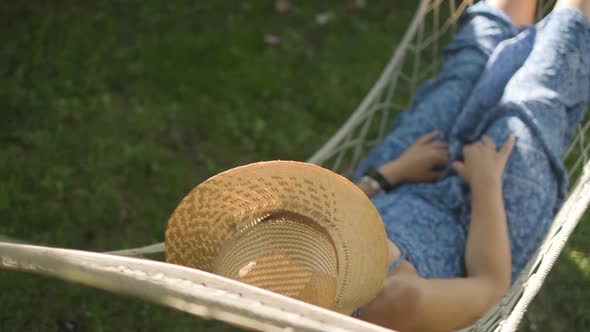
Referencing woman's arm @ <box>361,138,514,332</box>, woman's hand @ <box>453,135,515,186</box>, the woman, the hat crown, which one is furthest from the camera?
woman's hand @ <box>453,135,515,186</box>

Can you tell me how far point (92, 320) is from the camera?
74.9 inches

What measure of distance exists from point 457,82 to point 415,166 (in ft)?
1.09

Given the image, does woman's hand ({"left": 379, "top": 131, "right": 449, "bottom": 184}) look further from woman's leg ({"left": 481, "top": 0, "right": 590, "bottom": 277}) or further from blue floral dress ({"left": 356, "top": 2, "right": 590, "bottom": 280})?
woman's leg ({"left": 481, "top": 0, "right": 590, "bottom": 277})

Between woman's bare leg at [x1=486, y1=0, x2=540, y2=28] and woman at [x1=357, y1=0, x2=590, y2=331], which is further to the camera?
woman's bare leg at [x1=486, y1=0, x2=540, y2=28]

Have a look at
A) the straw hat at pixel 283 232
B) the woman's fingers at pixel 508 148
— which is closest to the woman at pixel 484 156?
the woman's fingers at pixel 508 148

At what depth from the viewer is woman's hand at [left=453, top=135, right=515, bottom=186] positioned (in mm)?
1731

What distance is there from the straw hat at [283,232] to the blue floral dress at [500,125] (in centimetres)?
39

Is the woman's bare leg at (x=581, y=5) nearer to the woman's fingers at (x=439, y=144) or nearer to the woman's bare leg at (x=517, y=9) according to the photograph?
the woman's bare leg at (x=517, y=9)

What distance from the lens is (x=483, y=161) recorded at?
5.81ft

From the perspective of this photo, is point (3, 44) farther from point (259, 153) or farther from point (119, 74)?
point (259, 153)

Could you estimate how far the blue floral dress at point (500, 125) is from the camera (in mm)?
1754

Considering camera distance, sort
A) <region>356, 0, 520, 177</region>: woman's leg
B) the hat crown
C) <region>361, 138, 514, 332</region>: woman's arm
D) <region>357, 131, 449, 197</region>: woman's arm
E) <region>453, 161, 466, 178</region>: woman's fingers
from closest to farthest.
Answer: the hat crown < <region>361, 138, 514, 332</region>: woman's arm < <region>453, 161, 466, 178</region>: woman's fingers < <region>357, 131, 449, 197</region>: woman's arm < <region>356, 0, 520, 177</region>: woman's leg

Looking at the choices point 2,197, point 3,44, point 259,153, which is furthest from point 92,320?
point 3,44

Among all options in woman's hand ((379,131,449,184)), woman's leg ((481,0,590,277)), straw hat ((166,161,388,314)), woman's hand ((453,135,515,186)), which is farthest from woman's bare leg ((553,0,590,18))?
straw hat ((166,161,388,314))
